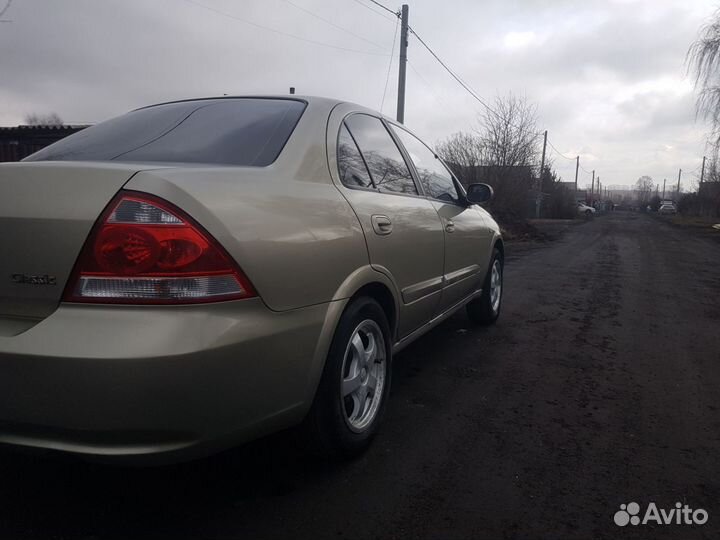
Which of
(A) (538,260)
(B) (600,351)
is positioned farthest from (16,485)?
(A) (538,260)

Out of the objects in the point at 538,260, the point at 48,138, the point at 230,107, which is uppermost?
the point at 48,138

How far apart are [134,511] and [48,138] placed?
53.8ft

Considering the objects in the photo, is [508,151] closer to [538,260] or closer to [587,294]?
[538,260]

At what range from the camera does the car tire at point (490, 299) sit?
5.18 metres

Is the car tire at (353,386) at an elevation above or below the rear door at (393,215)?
below

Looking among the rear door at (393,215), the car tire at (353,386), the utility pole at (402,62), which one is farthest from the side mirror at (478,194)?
the utility pole at (402,62)

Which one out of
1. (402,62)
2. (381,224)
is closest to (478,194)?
(381,224)

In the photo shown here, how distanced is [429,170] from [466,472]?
2.23 metres

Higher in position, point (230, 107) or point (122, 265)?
point (230, 107)

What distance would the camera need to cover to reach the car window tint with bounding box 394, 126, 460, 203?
149 inches

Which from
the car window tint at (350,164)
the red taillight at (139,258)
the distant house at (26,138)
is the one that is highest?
the distant house at (26,138)

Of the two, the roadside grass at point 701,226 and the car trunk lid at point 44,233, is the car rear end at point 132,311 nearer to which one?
the car trunk lid at point 44,233

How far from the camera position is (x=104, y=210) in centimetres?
178

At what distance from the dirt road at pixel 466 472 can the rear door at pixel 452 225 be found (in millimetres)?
596
